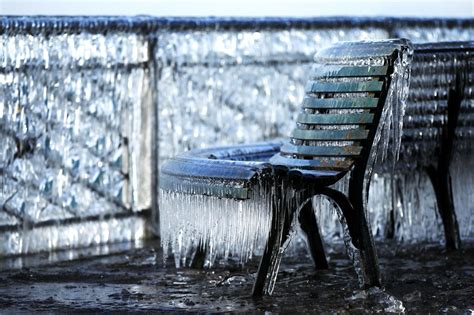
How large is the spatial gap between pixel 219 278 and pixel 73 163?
151cm

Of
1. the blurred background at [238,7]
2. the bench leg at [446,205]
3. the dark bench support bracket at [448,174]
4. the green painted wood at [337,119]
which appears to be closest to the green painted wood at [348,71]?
the green painted wood at [337,119]

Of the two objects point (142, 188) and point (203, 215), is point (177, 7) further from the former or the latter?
point (203, 215)

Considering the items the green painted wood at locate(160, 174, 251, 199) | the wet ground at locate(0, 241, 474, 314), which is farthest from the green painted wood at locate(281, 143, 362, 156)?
the wet ground at locate(0, 241, 474, 314)

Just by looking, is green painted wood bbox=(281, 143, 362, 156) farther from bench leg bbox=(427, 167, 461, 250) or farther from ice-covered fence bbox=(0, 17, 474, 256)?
ice-covered fence bbox=(0, 17, 474, 256)

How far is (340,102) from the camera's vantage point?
18.9 feet

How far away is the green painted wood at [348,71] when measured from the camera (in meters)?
5.66

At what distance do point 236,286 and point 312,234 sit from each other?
1.77 ft

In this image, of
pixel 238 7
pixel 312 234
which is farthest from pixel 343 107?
pixel 238 7

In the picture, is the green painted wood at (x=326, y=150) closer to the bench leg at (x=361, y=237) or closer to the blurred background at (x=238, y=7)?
the bench leg at (x=361, y=237)

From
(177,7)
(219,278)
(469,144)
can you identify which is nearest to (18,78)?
(219,278)

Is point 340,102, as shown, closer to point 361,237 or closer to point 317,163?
point 317,163

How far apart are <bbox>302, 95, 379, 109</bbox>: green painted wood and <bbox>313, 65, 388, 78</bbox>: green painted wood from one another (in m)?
0.10

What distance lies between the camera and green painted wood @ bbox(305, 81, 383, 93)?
18.6ft

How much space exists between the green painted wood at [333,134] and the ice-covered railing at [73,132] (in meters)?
1.81
